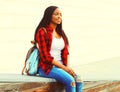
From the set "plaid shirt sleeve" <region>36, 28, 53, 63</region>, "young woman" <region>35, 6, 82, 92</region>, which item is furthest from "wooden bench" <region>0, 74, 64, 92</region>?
"plaid shirt sleeve" <region>36, 28, 53, 63</region>

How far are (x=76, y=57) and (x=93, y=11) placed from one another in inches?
50.6

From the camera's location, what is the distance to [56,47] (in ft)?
14.7

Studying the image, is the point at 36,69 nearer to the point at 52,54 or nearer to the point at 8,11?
the point at 52,54

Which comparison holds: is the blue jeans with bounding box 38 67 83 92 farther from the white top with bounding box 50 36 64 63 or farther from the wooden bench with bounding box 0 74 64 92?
the white top with bounding box 50 36 64 63

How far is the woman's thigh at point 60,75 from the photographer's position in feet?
14.4

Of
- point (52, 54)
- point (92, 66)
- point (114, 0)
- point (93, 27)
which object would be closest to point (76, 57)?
point (92, 66)

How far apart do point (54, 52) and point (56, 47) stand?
0.21 feet

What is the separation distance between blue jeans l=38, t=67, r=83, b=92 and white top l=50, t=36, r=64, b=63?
0.17 metres

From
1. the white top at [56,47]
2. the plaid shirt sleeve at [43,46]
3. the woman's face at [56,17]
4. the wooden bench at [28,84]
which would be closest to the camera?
the wooden bench at [28,84]

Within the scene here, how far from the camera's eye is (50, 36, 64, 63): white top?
14.6 feet

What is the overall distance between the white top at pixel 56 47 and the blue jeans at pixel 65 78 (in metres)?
0.17

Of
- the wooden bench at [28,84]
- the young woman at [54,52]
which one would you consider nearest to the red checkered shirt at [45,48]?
the young woman at [54,52]

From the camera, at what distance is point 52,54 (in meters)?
4.49

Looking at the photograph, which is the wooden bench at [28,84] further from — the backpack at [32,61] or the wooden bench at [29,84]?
the backpack at [32,61]
